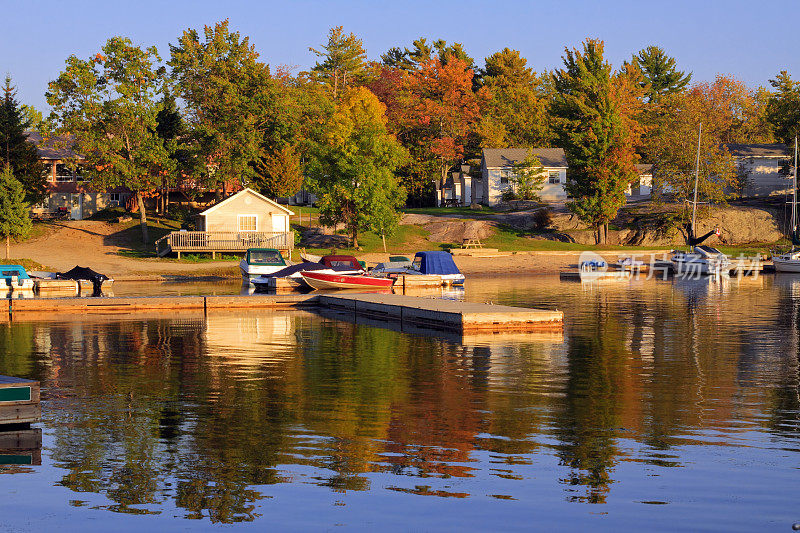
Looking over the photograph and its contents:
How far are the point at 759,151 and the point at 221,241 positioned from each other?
203ft

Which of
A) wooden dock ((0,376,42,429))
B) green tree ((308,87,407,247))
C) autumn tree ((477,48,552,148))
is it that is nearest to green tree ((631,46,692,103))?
autumn tree ((477,48,552,148))

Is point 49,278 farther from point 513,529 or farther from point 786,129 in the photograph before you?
point 786,129

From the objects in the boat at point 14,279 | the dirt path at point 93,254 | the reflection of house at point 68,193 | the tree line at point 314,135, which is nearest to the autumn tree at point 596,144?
Answer: the tree line at point 314,135

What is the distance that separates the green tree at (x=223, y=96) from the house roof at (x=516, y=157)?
27015mm

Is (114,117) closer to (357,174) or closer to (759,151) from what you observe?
(357,174)

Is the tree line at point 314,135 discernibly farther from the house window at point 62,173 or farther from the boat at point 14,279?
the boat at point 14,279

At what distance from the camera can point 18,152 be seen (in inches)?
3280

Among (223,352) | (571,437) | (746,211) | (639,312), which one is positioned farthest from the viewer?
(746,211)

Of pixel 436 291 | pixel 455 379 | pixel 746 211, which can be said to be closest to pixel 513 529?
pixel 455 379

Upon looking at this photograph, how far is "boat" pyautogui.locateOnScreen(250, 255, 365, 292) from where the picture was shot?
53.3 meters

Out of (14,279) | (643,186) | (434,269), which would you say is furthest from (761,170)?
(14,279)

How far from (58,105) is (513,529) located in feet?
260

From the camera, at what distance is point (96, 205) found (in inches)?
3701

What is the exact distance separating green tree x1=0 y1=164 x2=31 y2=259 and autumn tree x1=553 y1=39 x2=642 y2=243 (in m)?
50.1
